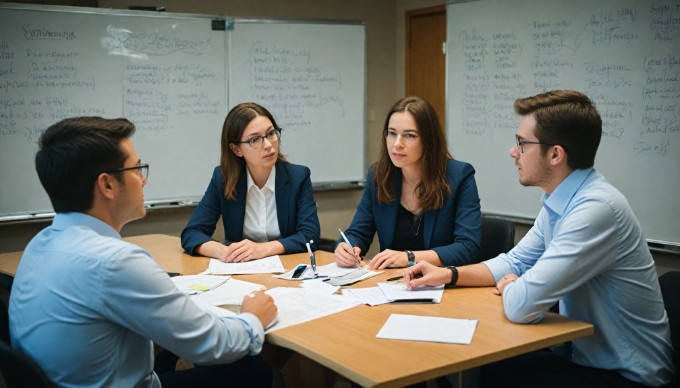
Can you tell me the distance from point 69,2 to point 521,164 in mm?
3343

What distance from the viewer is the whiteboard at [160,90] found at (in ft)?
13.6

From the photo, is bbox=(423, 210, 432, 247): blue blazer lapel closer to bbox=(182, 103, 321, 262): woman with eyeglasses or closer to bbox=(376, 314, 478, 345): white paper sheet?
bbox=(182, 103, 321, 262): woman with eyeglasses

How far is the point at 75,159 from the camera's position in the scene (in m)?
1.68

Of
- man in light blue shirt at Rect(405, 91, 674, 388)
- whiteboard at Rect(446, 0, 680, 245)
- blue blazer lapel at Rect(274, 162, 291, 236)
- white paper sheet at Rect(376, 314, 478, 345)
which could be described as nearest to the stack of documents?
white paper sheet at Rect(376, 314, 478, 345)

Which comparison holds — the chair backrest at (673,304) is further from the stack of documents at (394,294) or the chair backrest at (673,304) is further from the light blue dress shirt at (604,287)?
the stack of documents at (394,294)

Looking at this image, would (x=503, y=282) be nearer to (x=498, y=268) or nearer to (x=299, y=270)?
(x=498, y=268)

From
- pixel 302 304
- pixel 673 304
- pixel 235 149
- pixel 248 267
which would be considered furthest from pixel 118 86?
pixel 673 304

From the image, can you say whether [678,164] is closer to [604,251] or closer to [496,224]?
[496,224]

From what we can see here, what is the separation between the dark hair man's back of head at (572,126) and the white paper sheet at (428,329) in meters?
0.60

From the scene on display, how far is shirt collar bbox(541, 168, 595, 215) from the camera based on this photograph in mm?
2123

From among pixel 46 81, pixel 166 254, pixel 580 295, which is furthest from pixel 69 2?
pixel 580 295

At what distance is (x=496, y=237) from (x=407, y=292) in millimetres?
1014

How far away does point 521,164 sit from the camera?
2.24m

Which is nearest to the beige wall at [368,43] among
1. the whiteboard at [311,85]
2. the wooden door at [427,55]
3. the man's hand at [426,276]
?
the wooden door at [427,55]
